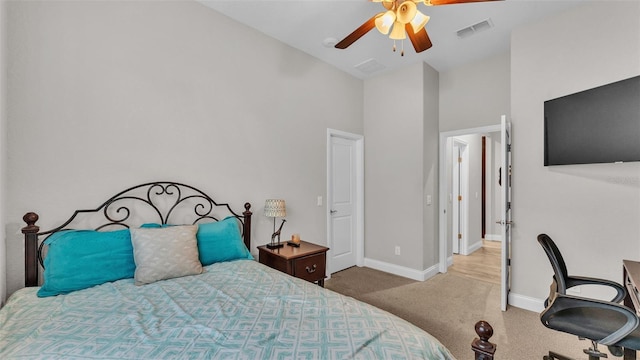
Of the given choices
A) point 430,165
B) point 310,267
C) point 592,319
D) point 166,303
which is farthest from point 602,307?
point 430,165

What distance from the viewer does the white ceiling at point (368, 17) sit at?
2.60 m

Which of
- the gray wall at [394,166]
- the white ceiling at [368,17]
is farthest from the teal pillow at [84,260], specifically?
the gray wall at [394,166]

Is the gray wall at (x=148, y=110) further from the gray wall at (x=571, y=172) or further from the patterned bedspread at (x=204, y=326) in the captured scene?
the gray wall at (x=571, y=172)

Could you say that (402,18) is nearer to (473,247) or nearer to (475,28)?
(475,28)

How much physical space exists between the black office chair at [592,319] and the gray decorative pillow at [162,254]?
239cm

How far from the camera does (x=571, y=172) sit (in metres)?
2.63

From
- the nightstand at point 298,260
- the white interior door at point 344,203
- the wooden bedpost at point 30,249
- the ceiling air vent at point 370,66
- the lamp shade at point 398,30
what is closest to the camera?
the wooden bedpost at point 30,249

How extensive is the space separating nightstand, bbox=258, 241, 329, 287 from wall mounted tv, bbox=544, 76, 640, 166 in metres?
2.47

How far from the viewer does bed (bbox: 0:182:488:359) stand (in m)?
1.09

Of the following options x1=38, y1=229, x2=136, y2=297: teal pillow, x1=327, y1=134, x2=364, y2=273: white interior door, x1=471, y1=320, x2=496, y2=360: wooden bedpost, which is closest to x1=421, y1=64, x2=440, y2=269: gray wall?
x1=327, y1=134, x2=364, y2=273: white interior door

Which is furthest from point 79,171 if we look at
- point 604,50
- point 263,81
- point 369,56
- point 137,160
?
point 604,50

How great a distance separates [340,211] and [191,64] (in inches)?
105

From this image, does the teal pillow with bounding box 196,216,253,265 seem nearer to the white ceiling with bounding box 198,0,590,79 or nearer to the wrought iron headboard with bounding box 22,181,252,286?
the wrought iron headboard with bounding box 22,181,252,286

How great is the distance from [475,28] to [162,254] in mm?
3694
